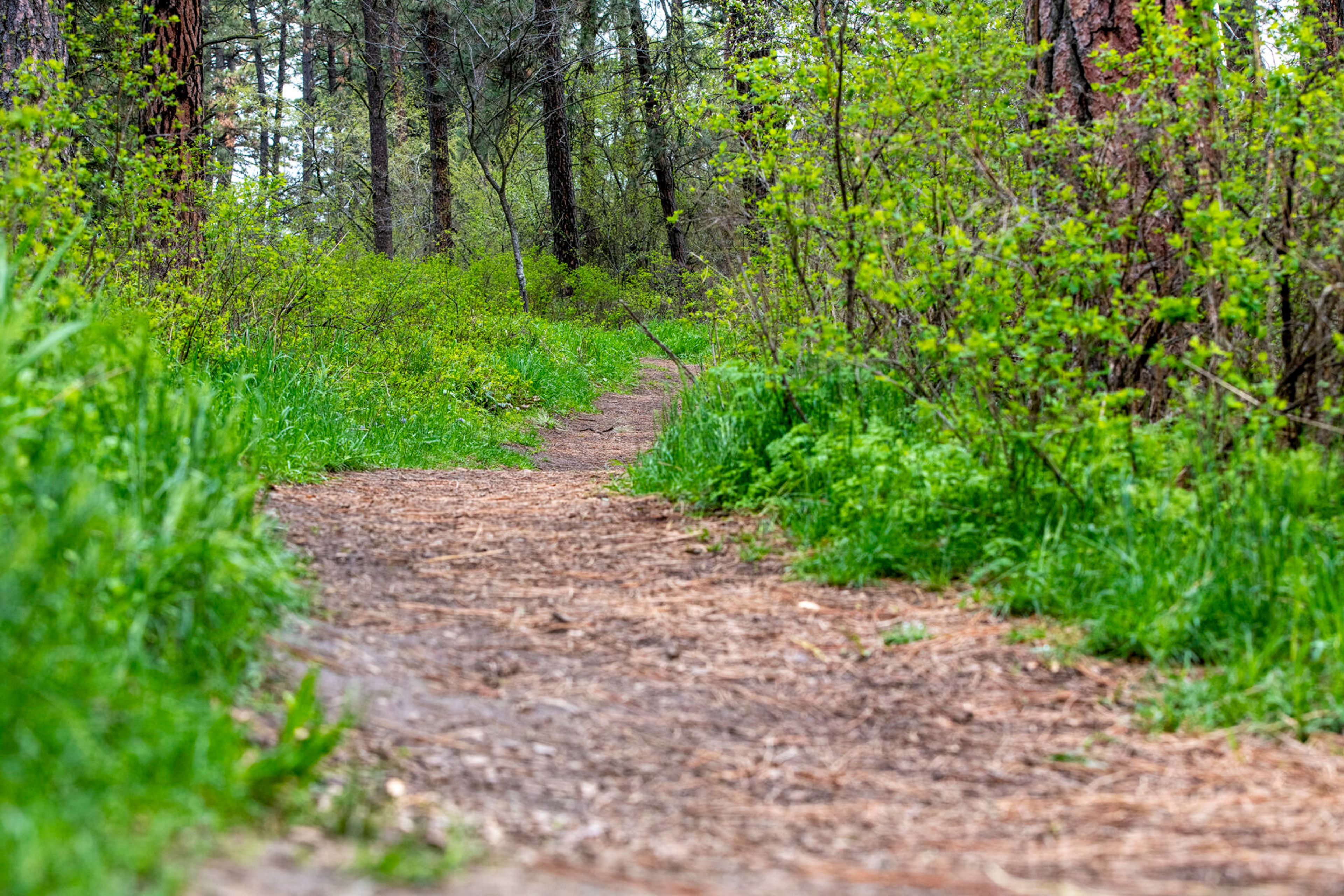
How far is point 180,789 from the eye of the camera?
1.71 meters

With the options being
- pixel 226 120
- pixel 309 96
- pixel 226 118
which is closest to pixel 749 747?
pixel 226 120

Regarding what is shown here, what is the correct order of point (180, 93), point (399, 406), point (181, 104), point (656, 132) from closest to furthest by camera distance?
point (399, 406)
point (181, 104)
point (180, 93)
point (656, 132)

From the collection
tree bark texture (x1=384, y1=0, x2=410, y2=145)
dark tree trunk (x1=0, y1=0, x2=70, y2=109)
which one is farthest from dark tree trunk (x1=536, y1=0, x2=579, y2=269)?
dark tree trunk (x1=0, y1=0, x2=70, y2=109)

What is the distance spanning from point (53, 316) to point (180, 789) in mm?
3087

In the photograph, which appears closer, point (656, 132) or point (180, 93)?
point (180, 93)

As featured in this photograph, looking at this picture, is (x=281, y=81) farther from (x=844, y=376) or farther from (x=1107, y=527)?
(x=1107, y=527)

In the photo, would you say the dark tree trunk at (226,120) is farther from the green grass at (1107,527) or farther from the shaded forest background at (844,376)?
the green grass at (1107,527)

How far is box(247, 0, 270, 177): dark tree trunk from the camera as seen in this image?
2438 centimetres

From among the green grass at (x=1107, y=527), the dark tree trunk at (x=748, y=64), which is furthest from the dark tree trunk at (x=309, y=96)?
the green grass at (x=1107, y=527)

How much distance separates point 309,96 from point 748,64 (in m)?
29.5

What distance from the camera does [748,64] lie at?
6105mm

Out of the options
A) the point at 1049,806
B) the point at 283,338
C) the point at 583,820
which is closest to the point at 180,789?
the point at 583,820

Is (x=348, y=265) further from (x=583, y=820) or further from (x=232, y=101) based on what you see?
(x=583, y=820)

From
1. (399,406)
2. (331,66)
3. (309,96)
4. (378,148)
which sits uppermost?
(309,96)
